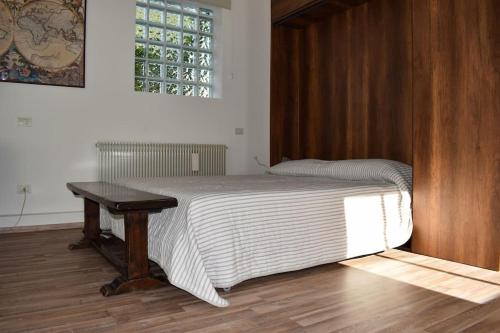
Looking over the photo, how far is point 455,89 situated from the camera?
2459 mm

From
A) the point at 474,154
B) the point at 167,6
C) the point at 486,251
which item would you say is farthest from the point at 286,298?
the point at 167,6

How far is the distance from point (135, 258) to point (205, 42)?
3.45 metres

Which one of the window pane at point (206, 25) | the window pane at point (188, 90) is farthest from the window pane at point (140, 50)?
the window pane at point (206, 25)

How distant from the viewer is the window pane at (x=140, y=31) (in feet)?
14.1

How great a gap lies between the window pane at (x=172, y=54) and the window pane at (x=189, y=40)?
15 centimetres

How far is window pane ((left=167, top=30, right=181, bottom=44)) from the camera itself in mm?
4520

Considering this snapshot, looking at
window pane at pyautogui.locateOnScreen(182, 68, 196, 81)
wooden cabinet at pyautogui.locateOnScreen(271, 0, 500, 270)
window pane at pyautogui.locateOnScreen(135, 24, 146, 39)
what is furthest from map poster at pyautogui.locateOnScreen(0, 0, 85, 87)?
wooden cabinet at pyautogui.locateOnScreen(271, 0, 500, 270)

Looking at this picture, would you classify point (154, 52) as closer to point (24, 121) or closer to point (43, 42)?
point (43, 42)

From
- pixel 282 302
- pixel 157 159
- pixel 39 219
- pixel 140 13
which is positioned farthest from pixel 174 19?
pixel 282 302

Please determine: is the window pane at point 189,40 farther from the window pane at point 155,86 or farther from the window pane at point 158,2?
the window pane at point 155,86

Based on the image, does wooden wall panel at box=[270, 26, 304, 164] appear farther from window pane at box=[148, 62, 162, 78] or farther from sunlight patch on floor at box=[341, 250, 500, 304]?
sunlight patch on floor at box=[341, 250, 500, 304]

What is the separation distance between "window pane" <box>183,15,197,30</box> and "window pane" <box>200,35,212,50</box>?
0.16 m

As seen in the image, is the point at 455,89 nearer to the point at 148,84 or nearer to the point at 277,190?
the point at 277,190

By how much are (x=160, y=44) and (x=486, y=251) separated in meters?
3.72
